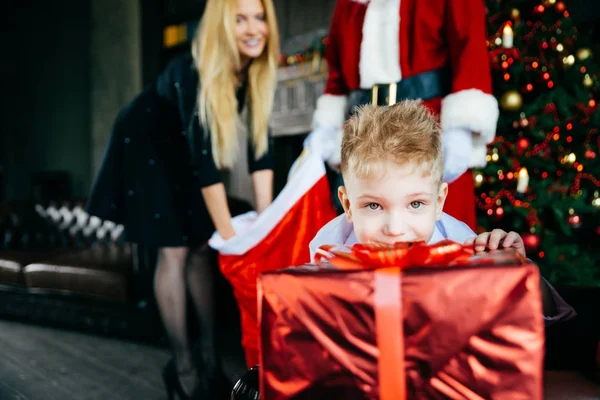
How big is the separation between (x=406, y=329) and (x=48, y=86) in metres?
5.55

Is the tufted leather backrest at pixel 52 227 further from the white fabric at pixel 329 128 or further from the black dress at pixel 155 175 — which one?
the white fabric at pixel 329 128

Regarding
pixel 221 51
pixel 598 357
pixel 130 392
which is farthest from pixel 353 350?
pixel 130 392

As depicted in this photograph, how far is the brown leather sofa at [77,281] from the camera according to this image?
2471 mm

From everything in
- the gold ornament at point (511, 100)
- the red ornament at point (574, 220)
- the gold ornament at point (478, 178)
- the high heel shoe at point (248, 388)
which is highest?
the gold ornament at point (511, 100)

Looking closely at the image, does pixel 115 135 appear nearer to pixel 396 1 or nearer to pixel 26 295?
pixel 396 1

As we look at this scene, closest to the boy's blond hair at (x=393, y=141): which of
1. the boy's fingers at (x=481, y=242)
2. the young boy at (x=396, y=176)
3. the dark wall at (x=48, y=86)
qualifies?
the young boy at (x=396, y=176)

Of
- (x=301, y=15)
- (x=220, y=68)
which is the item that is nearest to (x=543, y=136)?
(x=220, y=68)

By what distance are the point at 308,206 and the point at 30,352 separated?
182 cm

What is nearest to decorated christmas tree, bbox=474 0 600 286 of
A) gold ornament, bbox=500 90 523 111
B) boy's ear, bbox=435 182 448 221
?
gold ornament, bbox=500 90 523 111

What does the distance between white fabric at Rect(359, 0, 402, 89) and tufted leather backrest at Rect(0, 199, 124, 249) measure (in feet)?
8.14

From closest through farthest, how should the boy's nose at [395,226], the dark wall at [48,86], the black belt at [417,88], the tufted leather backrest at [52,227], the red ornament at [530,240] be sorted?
the boy's nose at [395,226] < the black belt at [417,88] < the red ornament at [530,240] < the tufted leather backrest at [52,227] < the dark wall at [48,86]

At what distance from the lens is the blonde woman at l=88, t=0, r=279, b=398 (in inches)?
58.8

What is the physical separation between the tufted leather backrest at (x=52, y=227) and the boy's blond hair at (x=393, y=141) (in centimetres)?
282

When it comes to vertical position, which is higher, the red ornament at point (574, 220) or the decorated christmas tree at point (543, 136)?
the decorated christmas tree at point (543, 136)
